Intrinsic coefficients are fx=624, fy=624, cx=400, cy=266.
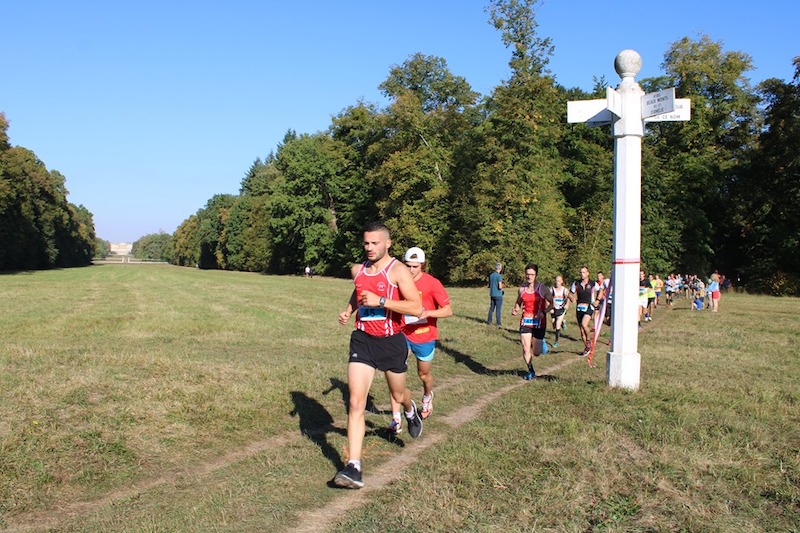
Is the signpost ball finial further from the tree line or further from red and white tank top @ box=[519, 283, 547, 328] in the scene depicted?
the tree line

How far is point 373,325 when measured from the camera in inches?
223

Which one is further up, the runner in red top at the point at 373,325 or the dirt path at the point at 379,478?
the runner in red top at the point at 373,325

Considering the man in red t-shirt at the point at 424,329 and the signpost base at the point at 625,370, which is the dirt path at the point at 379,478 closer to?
the man in red t-shirt at the point at 424,329

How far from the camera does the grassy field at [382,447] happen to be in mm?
4684

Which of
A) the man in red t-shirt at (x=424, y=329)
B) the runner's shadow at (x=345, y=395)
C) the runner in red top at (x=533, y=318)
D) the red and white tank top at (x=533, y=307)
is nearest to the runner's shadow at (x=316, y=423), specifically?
the runner's shadow at (x=345, y=395)

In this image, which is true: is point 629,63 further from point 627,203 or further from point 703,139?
point 703,139

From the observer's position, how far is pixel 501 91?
4241 cm

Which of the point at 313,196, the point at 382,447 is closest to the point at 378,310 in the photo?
the point at 382,447

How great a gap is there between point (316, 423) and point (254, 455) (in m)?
1.41

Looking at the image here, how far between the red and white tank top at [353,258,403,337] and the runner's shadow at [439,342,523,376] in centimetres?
609

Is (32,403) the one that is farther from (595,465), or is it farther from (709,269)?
(709,269)

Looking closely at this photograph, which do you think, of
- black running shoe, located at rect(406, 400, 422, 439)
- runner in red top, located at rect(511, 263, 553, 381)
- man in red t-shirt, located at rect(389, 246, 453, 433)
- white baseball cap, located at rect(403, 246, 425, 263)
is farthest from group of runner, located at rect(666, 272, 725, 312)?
black running shoe, located at rect(406, 400, 422, 439)

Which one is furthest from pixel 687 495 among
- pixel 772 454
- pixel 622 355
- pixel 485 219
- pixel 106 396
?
pixel 485 219

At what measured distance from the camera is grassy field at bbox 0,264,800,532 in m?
4.68
